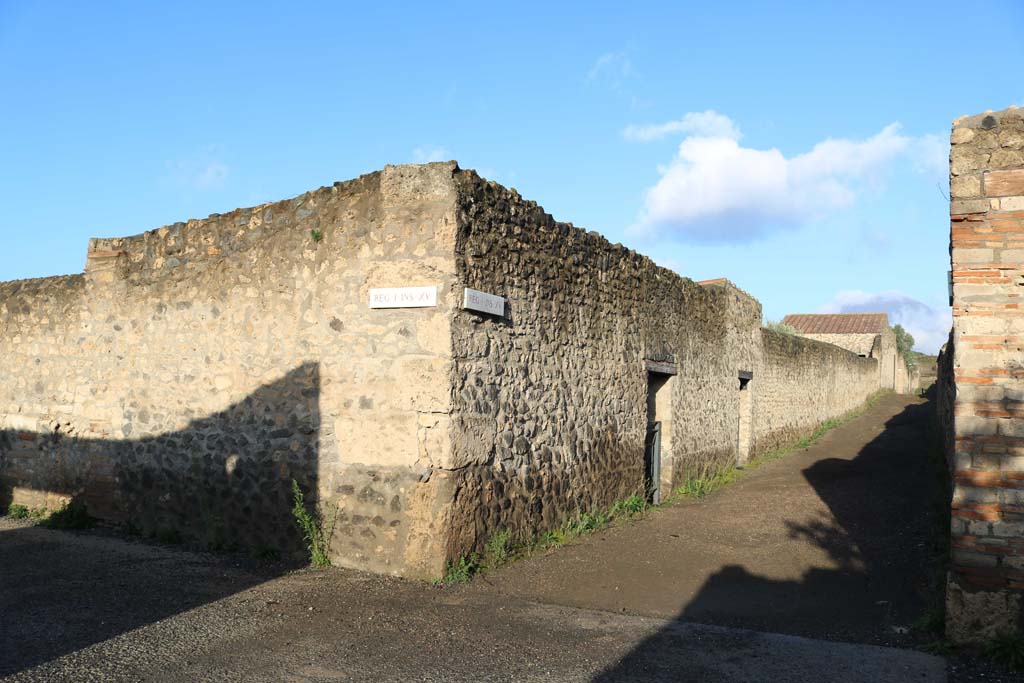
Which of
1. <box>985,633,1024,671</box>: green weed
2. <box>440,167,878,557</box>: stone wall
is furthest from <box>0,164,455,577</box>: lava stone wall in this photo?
<box>985,633,1024,671</box>: green weed

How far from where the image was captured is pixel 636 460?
30.7 feet

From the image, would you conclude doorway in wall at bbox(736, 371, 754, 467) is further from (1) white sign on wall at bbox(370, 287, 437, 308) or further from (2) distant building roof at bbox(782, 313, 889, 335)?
(2) distant building roof at bbox(782, 313, 889, 335)

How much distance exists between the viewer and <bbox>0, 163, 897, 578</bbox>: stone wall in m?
6.14

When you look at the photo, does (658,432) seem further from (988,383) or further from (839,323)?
(839,323)

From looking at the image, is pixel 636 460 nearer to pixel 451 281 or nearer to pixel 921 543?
pixel 921 543

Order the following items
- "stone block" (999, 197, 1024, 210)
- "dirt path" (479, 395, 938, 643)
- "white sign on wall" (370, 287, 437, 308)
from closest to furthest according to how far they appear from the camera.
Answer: "stone block" (999, 197, 1024, 210) < "dirt path" (479, 395, 938, 643) < "white sign on wall" (370, 287, 437, 308)

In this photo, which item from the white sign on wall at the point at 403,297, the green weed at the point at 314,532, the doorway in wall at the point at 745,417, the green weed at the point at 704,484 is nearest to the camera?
the white sign on wall at the point at 403,297

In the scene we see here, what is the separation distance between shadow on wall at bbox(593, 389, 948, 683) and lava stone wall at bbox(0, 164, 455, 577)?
2.13 m

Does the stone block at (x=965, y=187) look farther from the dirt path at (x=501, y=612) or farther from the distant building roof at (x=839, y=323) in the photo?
the distant building roof at (x=839, y=323)

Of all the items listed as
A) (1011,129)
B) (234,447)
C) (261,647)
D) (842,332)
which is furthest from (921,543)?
(842,332)

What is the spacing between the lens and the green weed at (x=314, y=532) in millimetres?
6406

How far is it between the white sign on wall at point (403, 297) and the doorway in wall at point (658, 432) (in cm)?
471

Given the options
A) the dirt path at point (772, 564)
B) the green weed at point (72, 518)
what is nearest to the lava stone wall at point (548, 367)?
the dirt path at point (772, 564)

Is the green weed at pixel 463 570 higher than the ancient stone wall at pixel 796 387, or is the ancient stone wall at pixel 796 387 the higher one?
the ancient stone wall at pixel 796 387
